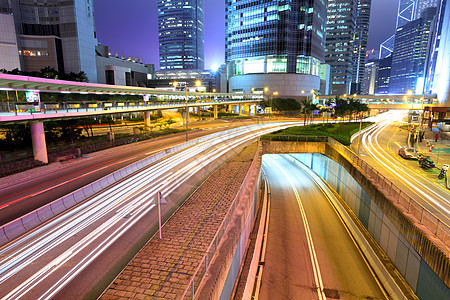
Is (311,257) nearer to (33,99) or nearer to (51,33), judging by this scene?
(33,99)

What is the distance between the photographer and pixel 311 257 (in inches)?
741

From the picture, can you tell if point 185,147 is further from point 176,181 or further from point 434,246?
point 434,246

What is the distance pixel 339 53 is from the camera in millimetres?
177625

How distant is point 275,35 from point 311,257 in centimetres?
11211

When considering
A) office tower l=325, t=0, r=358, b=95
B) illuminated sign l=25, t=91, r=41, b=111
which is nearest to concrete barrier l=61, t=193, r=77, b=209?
illuminated sign l=25, t=91, r=41, b=111

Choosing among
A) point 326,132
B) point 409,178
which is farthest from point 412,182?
point 326,132

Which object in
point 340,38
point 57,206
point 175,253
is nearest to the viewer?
point 175,253

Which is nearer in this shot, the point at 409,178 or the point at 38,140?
the point at 409,178

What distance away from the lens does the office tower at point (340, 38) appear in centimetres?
17300

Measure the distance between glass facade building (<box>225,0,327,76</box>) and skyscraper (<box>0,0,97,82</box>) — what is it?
2643 inches

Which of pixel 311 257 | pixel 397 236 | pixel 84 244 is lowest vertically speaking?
pixel 311 257

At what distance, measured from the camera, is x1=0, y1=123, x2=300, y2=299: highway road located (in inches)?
385

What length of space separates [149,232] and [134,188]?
6272 millimetres

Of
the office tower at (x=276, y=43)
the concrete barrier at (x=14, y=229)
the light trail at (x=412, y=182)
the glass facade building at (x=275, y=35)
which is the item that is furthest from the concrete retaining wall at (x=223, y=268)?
the glass facade building at (x=275, y=35)
